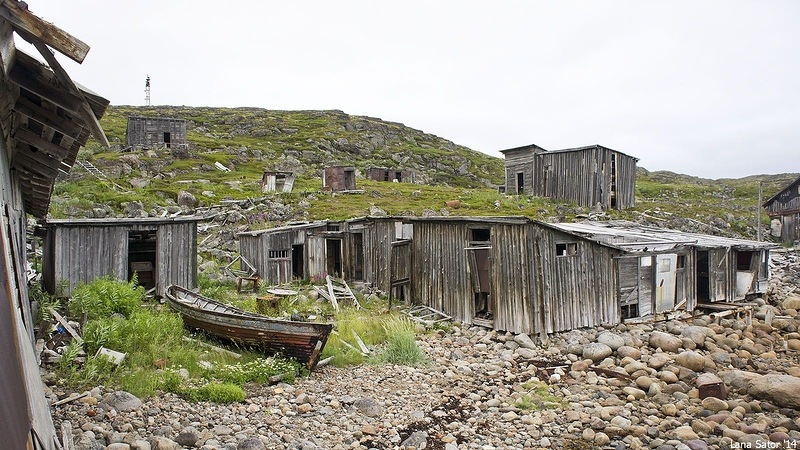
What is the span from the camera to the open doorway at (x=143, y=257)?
1731 centimetres

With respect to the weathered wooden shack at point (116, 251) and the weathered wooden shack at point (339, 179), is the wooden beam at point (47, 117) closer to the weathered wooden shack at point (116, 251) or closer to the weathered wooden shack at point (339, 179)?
the weathered wooden shack at point (116, 251)

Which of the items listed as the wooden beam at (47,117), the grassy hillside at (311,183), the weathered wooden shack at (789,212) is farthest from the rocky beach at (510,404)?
the weathered wooden shack at (789,212)

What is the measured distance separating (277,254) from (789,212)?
37850mm

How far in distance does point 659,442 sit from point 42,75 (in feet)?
36.7

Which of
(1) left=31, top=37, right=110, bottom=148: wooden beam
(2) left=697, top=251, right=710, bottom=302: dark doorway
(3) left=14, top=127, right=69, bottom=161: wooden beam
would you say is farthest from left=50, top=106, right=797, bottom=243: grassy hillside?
(1) left=31, top=37, right=110, bottom=148: wooden beam

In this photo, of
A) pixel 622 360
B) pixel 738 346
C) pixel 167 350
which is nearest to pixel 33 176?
pixel 167 350

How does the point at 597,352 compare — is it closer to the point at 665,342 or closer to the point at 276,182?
the point at 665,342

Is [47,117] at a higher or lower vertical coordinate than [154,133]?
lower

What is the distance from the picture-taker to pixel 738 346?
14711mm

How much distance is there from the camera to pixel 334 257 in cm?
2356

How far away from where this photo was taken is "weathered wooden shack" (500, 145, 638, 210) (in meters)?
33.4

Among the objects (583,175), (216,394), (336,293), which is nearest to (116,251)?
(336,293)

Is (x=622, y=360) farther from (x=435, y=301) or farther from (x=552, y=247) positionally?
(x=435, y=301)

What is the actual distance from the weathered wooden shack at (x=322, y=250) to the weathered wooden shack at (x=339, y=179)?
18218 millimetres
